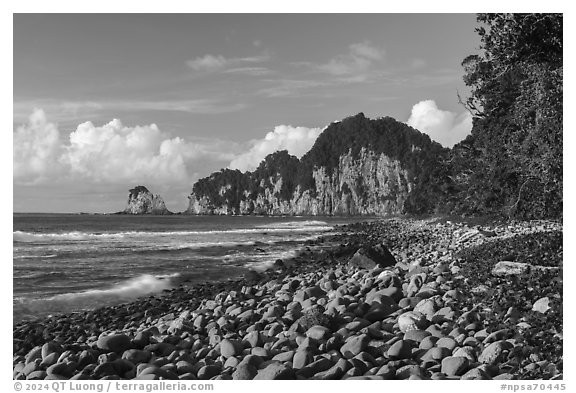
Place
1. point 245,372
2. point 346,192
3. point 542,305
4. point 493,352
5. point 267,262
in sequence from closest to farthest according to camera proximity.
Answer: point 493,352, point 245,372, point 542,305, point 267,262, point 346,192

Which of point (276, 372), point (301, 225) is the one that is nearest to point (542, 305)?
point (276, 372)

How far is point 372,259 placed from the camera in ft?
48.9

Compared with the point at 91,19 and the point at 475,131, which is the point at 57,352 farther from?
the point at 475,131

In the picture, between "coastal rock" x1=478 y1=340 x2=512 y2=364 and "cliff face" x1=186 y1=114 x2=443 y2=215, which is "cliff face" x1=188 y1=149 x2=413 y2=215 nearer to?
"cliff face" x1=186 y1=114 x2=443 y2=215

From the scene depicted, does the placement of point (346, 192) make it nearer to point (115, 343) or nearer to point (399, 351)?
point (115, 343)

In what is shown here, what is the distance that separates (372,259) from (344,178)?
28.0 meters

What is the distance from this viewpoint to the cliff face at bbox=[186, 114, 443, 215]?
30609 millimetres

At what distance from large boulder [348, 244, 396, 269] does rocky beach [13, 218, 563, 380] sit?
176 centimetres

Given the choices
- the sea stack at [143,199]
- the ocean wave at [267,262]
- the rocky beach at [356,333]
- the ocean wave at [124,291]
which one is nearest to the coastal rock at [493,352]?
the rocky beach at [356,333]

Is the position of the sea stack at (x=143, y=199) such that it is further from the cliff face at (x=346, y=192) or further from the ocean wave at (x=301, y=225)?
the ocean wave at (x=301, y=225)
